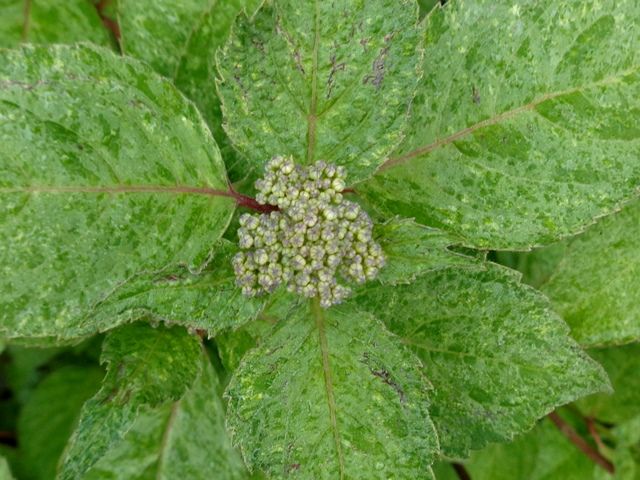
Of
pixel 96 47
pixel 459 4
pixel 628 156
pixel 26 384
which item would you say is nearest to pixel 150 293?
pixel 96 47

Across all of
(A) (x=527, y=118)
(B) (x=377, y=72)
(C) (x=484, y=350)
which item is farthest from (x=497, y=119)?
(C) (x=484, y=350)

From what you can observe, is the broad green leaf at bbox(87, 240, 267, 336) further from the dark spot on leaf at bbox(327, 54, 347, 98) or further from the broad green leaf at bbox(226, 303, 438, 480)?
the dark spot on leaf at bbox(327, 54, 347, 98)

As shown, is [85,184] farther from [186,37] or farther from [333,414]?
[333,414]

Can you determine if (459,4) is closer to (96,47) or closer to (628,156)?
(628,156)

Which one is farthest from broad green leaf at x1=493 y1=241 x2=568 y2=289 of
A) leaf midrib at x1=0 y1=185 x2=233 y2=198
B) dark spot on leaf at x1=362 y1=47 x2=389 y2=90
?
leaf midrib at x1=0 y1=185 x2=233 y2=198

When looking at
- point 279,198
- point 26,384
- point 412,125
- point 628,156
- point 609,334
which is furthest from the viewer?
point 26,384

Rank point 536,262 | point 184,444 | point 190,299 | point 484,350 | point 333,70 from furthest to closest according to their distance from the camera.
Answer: point 536,262 < point 184,444 < point 484,350 < point 333,70 < point 190,299

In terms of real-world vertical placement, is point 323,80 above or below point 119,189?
above
